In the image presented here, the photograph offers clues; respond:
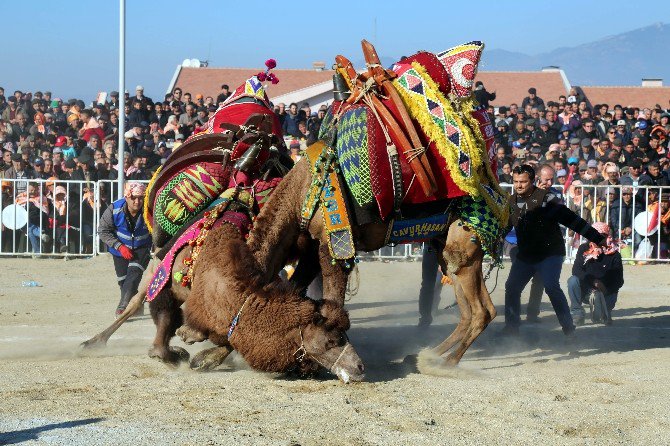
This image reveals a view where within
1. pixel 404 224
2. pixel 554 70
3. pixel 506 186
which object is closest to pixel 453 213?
pixel 404 224

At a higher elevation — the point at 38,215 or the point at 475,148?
the point at 475,148

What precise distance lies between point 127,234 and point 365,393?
4583mm

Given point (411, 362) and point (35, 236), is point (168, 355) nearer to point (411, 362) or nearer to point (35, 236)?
point (411, 362)

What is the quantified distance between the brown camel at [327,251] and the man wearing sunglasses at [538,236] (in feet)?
5.02

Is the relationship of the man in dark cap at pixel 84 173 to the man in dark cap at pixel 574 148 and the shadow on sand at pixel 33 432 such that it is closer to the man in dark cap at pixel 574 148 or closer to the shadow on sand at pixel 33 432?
the man in dark cap at pixel 574 148

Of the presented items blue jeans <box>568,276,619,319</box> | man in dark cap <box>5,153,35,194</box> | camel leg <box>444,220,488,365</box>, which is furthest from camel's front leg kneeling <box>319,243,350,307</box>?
man in dark cap <box>5,153,35,194</box>

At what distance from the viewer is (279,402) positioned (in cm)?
578

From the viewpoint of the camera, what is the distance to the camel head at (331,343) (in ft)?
19.7

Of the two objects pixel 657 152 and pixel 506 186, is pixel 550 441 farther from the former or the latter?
pixel 657 152

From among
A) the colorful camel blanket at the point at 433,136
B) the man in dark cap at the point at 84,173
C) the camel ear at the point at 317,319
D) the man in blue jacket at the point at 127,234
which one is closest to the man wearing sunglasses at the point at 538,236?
the colorful camel blanket at the point at 433,136

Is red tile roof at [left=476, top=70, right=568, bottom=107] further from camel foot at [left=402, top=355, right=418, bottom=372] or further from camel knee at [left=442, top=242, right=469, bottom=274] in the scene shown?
camel foot at [left=402, top=355, right=418, bottom=372]

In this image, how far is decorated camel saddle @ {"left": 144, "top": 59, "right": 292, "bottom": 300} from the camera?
7.26 m

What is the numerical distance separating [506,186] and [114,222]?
6598mm

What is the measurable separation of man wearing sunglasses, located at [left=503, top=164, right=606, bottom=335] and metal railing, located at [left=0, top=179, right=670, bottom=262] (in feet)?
19.0
